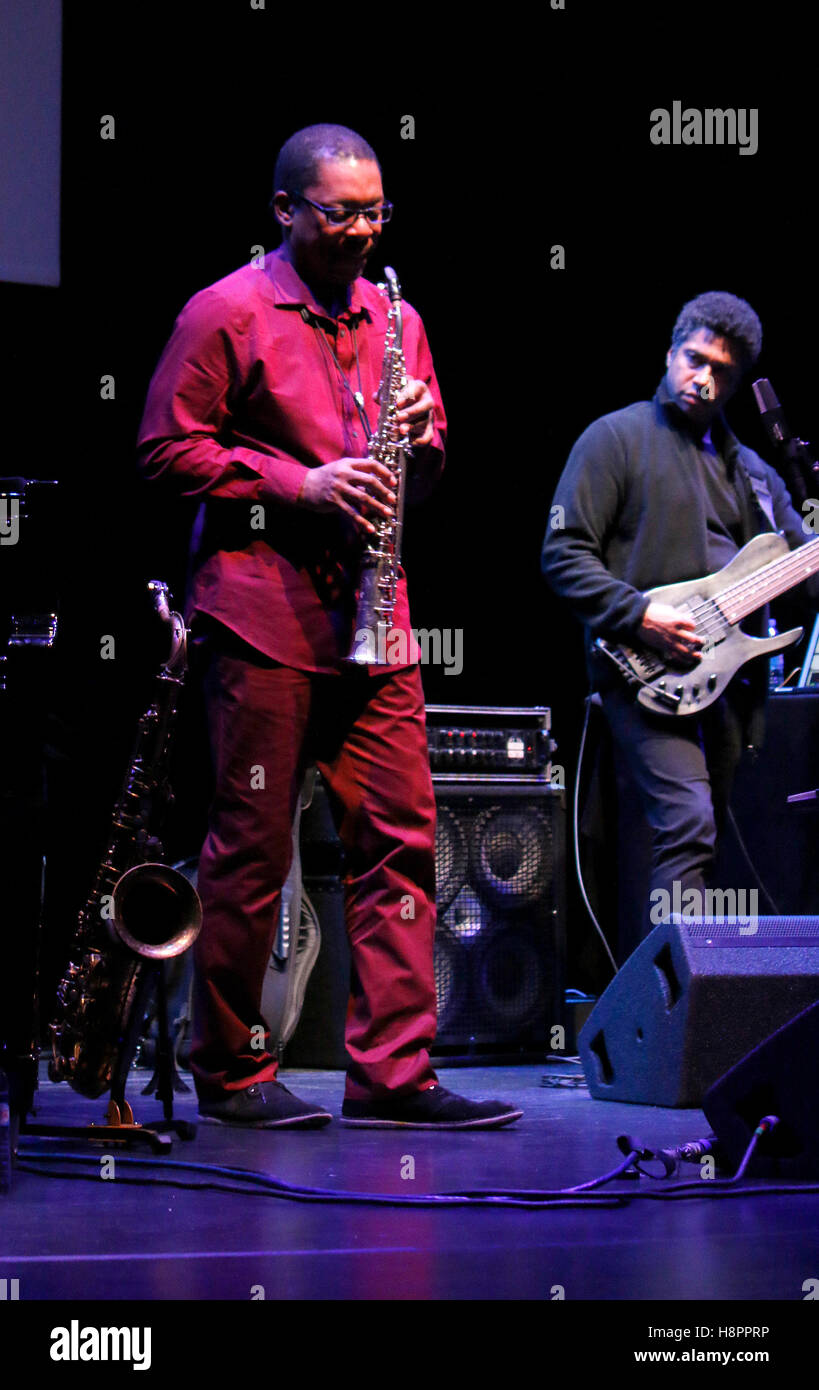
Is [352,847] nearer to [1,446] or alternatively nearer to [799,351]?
[1,446]

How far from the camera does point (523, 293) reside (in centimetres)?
578

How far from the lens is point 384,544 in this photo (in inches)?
124

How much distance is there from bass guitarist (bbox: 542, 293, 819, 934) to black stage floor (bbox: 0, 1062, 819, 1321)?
1.38 metres

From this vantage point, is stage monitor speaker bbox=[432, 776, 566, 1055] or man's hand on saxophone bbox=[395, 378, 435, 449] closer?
man's hand on saxophone bbox=[395, 378, 435, 449]

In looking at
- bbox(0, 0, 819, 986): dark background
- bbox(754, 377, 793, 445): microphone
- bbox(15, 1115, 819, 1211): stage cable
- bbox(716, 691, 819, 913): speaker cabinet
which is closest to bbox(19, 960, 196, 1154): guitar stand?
bbox(15, 1115, 819, 1211): stage cable

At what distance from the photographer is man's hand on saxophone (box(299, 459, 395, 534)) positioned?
119 inches

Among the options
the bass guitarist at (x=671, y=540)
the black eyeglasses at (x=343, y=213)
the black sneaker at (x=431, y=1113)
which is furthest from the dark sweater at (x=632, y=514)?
the black sneaker at (x=431, y=1113)

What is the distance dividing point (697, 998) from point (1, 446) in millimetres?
2285

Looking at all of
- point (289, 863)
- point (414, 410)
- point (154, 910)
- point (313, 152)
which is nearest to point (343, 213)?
point (313, 152)

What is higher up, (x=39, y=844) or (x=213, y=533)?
(x=213, y=533)

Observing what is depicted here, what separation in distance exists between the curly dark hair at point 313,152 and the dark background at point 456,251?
58.1 inches

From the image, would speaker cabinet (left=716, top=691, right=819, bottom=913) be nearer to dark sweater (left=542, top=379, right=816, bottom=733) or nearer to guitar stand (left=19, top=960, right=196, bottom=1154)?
dark sweater (left=542, top=379, right=816, bottom=733)

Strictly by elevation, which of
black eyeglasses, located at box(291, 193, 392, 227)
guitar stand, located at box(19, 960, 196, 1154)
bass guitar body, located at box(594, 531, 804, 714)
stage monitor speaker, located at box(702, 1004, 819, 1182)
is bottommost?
guitar stand, located at box(19, 960, 196, 1154)
